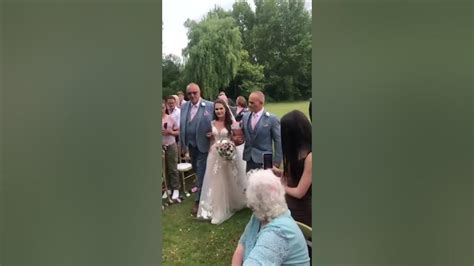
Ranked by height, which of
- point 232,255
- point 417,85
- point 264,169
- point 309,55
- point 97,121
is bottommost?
point 232,255

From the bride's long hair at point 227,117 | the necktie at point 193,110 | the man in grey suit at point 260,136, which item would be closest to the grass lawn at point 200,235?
the man in grey suit at point 260,136

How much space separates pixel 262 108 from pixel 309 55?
244 millimetres

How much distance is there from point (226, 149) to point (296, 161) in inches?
10.0

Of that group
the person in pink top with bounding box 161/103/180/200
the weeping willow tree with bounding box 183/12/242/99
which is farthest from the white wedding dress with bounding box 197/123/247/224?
the weeping willow tree with bounding box 183/12/242/99

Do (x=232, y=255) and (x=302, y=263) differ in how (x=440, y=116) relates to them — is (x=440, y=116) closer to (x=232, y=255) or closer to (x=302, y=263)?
(x=302, y=263)

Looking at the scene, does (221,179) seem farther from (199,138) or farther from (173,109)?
(173,109)

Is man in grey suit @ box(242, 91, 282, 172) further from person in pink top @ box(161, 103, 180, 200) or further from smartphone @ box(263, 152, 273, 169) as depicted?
person in pink top @ box(161, 103, 180, 200)

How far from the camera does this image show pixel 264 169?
4.55 feet

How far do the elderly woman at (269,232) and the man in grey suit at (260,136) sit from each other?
0.06 meters

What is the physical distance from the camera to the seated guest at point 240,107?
1.39 metres

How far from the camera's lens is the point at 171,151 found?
1.40 m

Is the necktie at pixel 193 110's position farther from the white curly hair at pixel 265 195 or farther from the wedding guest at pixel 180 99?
the white curly hair at pixel 265 195

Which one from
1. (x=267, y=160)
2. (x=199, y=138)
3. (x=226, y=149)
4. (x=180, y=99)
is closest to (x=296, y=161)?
(x=267, y=160)

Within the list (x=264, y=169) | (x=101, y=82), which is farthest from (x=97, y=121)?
(x=264, y=169)
